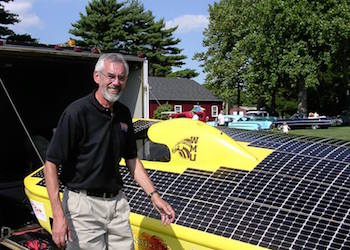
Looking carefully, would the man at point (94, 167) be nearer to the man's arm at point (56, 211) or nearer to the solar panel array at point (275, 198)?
the man's arm at point (56, 211)

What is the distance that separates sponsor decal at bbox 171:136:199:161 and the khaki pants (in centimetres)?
75

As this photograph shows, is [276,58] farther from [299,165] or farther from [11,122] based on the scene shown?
[299,165]

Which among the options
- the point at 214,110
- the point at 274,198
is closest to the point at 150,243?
the point at 274,198

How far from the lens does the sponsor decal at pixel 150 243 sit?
9.34 ft

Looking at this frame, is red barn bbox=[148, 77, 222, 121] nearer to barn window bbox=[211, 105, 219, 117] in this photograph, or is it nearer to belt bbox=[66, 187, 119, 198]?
barn window bbox=[211, 105, 219, 117]

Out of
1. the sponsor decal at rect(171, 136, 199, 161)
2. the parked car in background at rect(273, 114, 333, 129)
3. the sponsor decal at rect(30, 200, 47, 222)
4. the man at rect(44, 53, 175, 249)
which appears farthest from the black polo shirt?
the parked car in background at rect(273, 114, 333, 129)

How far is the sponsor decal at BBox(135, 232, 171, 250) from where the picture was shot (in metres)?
2.85

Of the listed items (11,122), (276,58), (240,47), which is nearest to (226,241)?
(11,122)

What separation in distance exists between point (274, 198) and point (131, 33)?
46.7 m

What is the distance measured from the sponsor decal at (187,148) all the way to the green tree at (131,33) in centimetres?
3784

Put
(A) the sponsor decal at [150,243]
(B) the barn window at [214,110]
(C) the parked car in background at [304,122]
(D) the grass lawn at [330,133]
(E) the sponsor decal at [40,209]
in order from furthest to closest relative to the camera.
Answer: (B) the barn window at [214,110] < (C) the parked car in background at [304,122] < (D) the grass lawn at [330,133] < (E) the sponsor decal at [40,209] < (A) the sponsor decal at [150,243]

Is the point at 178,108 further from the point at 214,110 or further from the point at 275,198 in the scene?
the point at 275,198

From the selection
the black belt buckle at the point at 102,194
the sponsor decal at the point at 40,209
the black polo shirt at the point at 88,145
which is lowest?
the sponsor decal at the point at 40,209

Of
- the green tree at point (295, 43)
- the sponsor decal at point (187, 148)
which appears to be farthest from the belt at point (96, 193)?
the green tree at point (295, 43)
